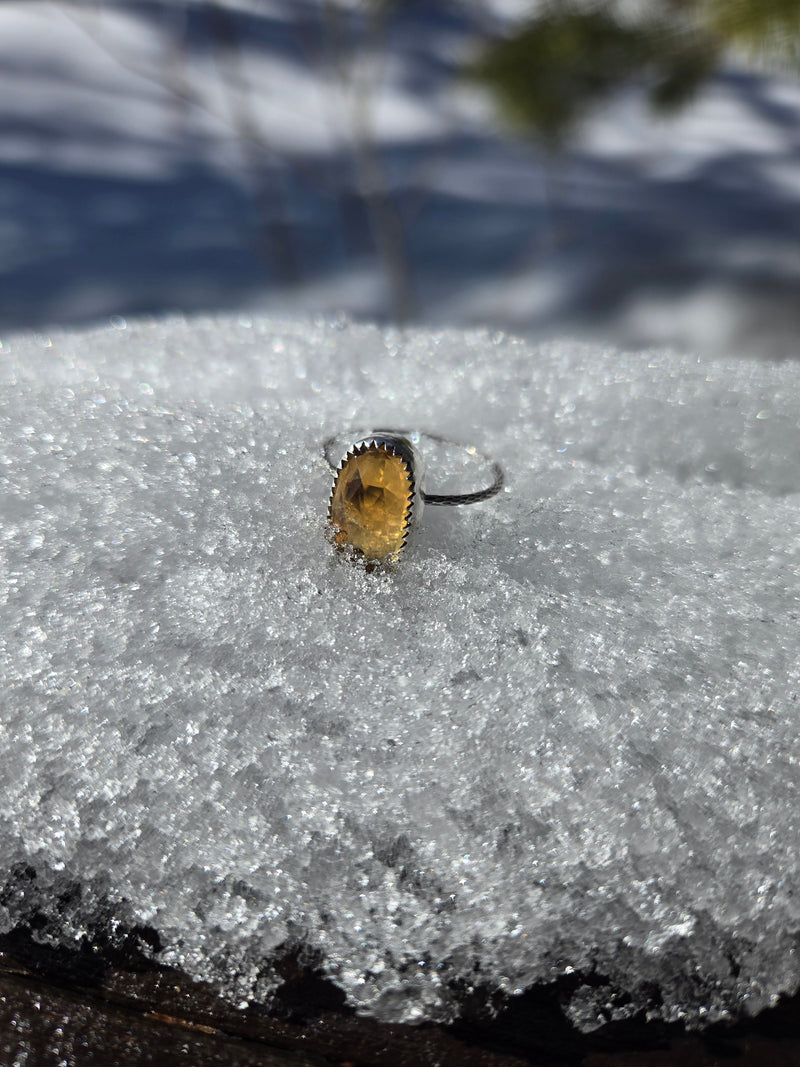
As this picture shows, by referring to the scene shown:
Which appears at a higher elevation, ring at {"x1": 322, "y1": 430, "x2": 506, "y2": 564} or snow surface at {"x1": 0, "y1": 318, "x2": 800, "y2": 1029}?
ring at {"x1": 322, "y1": 430, "x2": 506, "y2": 564}

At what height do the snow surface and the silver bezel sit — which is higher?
the silver bezel

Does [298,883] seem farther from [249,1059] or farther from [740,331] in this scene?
[740,331]

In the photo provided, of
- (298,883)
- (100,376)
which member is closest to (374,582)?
(298,883)

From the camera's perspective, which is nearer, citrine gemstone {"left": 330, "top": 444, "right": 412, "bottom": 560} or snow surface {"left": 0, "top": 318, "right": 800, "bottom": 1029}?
snow surface {"left": 0, "top": 318, "right": 800, "bottom": 1029}

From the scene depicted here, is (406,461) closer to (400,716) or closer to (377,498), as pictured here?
(377,498)

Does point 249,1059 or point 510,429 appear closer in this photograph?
point 249,1059

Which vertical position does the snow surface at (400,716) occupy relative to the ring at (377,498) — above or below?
below
